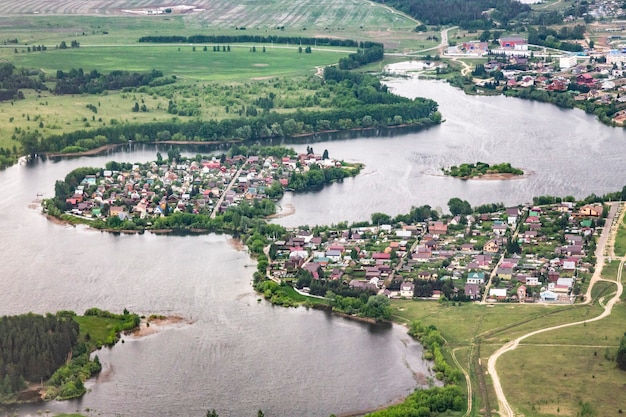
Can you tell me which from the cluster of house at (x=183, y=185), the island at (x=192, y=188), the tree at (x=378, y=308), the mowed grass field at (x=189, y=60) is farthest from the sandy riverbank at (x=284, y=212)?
the mowed grass field at (x=189, y=60)

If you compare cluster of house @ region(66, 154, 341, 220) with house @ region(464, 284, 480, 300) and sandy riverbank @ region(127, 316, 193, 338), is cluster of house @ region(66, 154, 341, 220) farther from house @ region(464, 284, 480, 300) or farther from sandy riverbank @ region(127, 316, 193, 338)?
house @ region(464, 284, 480, 300)

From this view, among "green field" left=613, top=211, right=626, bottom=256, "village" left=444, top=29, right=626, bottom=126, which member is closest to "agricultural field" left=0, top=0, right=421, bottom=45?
"village" left=444, top=29, right=626, bottom=126

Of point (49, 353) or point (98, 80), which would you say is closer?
point (49, 353)

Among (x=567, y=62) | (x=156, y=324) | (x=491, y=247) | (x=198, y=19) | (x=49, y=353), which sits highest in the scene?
(x=198, y=19)

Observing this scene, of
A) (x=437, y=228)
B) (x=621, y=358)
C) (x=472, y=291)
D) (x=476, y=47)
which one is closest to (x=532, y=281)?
(x=472, y=291)

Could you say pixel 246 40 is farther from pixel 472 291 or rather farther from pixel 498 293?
pixel 498 293

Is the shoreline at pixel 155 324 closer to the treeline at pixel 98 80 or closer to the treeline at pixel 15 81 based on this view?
the treeline at pixel 15 81
